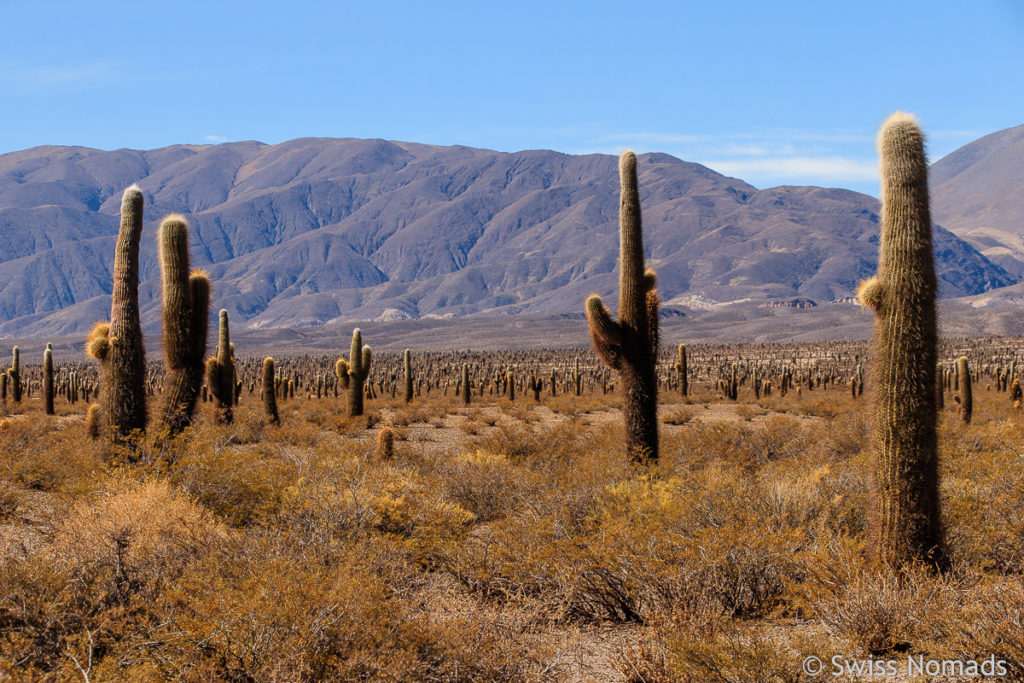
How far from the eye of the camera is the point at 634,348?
13586 millimetres

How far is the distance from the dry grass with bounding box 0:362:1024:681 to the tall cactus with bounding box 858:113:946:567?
14.6 inches

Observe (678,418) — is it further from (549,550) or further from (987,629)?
(987,629)

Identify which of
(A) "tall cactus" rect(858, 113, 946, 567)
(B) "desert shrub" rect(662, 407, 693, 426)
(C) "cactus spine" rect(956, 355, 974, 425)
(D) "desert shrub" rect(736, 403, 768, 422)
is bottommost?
(D) "desert shrub" rect(736, 403, 768, 422)

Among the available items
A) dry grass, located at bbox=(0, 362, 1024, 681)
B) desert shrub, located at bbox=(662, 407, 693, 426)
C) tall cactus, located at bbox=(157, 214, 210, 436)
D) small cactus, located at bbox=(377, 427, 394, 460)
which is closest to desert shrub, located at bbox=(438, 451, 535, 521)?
dry grass, located at bbox=(0, 362, 1024, 681)

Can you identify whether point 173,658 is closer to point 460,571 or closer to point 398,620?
point 398,620

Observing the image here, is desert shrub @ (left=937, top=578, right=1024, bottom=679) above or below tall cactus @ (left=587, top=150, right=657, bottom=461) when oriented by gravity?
below

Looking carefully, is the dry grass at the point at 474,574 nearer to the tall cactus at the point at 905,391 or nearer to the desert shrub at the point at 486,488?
the desert shrub at the point at 486,488

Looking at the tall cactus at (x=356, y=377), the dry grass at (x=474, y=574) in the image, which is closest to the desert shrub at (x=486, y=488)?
the dry grass at (x=474, y=574)

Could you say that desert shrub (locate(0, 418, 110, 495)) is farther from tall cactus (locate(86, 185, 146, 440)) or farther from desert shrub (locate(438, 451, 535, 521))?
desert shrub (locate(438, 451, 535, 521))

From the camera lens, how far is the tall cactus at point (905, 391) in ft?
25.2

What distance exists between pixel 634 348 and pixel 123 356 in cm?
787

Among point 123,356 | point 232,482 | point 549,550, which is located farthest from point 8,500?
point 549,550

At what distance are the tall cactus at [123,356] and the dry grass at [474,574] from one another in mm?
1361

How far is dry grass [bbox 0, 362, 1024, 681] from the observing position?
18.9 feet
